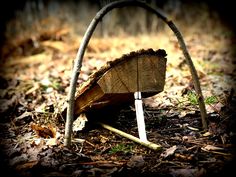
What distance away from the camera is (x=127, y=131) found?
112 inches

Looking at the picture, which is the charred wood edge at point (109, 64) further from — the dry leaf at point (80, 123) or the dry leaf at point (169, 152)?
the dry leaf at point (169, 152)

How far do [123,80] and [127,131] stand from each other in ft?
2.17

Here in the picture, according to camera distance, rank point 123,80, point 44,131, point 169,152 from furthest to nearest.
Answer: point 44,131
point 123,80
point 169,152

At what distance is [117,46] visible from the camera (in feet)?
22.4

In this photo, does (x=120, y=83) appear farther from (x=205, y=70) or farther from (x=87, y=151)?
(x=205, y=70)

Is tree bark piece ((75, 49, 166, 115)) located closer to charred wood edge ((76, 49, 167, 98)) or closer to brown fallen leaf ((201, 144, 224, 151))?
charred wood edge ((76, 49, 167, 98))

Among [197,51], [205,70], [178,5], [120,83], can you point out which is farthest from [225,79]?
[178,5]

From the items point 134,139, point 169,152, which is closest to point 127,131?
point 134,139

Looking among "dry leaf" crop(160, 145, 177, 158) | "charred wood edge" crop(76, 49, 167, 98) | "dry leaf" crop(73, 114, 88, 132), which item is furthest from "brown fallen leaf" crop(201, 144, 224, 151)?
"dry leaf" crop(73, 114, 88, 132)

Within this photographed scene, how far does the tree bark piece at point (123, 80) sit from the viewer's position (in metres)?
2.33

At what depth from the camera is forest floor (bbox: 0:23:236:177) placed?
2.17 m

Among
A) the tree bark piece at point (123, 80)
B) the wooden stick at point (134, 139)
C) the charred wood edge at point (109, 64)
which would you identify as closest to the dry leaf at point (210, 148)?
the wooden stick at point (134, 139)

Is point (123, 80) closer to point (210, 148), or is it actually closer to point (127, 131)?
point (127, 131)

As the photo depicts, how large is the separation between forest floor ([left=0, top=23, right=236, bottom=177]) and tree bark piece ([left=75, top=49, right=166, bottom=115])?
38 cm
